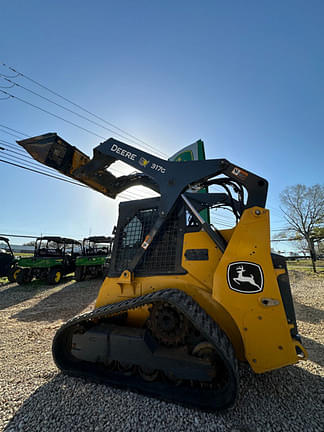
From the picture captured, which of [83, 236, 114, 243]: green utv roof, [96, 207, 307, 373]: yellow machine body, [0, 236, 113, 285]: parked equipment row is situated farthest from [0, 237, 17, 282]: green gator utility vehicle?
[96, 207, 307, 373]: yellow machine body

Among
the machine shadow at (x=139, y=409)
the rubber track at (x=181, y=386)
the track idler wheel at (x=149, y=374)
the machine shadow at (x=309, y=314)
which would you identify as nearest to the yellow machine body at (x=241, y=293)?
the rubber track at (x=181, y=386)

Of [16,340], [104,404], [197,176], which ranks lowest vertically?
[16,340]

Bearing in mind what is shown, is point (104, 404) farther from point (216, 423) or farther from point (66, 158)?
point (66, 158)

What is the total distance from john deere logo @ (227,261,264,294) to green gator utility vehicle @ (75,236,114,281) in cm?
951

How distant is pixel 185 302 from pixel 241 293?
600 mm

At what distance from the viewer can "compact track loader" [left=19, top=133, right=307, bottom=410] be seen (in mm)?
2070

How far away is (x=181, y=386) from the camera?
2.29m

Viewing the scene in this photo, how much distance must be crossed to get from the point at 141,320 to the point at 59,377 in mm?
1212

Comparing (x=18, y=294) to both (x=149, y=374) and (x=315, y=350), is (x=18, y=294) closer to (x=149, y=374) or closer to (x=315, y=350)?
(x=149, y=374)

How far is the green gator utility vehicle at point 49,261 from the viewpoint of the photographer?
11.3 meters

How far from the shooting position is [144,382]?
236cm

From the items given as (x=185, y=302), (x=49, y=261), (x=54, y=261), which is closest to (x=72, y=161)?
(x=185, y=302)

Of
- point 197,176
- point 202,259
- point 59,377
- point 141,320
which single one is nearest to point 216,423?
point 141,320

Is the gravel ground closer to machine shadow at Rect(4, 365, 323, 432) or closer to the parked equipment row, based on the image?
machine shadow at Rect(4, 365, 323, 432)
